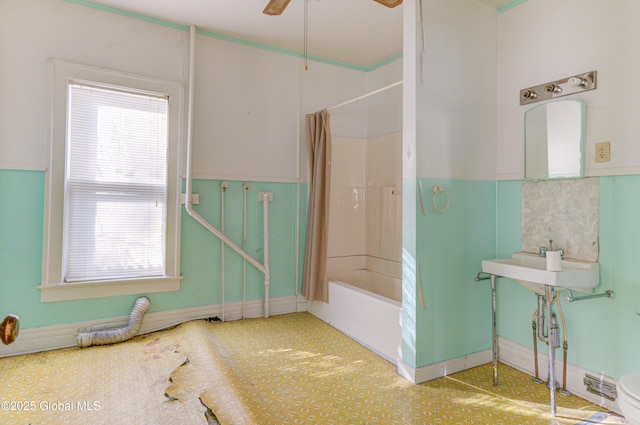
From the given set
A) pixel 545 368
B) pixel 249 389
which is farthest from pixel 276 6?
pixel 545 368

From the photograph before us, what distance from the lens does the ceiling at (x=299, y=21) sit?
271cm

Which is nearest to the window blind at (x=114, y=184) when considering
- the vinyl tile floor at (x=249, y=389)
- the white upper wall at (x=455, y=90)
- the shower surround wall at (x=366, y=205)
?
the vinyl tile floor at (x=249, y=389)

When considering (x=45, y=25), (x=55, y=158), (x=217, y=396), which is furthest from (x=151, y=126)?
(x=217, y=396)

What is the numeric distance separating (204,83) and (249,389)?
2516mm

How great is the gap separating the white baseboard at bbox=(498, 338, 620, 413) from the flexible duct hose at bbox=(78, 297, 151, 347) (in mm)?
2767

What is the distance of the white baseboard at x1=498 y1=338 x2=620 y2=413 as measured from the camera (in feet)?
6.57

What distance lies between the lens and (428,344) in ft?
7.50

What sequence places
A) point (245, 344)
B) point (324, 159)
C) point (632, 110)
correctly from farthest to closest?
point (324, 159) < point (245, 344) < point (632, 110)

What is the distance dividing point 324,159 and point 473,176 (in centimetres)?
134

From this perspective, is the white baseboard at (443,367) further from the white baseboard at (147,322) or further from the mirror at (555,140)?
the white baseboard at (147,322)

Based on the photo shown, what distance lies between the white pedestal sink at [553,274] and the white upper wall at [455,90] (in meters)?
0.69

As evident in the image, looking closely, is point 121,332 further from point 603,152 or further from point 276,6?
point 603,152

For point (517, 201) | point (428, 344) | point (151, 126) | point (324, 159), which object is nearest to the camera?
point (428, 344)

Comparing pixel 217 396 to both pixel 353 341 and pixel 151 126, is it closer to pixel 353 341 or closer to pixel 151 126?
pixel 353 341
